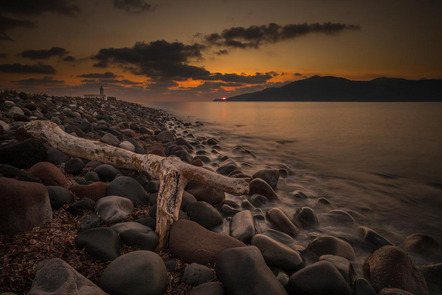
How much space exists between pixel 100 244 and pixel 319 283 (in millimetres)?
2111

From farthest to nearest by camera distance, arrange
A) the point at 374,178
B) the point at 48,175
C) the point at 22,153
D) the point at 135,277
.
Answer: the point at 374,178 < the point at 22,153 < the point at 48,175 < the point at 135,277

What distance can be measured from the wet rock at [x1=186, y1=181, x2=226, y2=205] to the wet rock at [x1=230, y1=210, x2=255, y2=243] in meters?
0.64

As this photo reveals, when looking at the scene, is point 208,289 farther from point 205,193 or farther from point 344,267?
point 205,193

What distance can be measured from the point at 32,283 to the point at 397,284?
3305 millimetres

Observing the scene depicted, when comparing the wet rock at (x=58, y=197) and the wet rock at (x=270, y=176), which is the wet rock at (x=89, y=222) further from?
the wet rock at (x=270, y=176)

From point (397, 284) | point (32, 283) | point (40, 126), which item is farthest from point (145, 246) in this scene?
point (40, 126)

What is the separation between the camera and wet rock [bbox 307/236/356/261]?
2.85 metres

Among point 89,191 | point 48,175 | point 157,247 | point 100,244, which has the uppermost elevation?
point 48,175

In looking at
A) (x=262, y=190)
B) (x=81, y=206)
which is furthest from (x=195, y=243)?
(x=262, y=190)

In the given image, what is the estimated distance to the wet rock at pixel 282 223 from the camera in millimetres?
3498

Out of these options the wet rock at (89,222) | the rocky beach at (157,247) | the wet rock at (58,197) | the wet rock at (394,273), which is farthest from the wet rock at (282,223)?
the wet rock at (58,197)

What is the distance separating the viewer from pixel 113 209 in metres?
2.71

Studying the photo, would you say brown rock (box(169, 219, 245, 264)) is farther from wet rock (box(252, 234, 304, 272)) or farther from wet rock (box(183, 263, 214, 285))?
wet rock (box(252, 234, 304, 272))

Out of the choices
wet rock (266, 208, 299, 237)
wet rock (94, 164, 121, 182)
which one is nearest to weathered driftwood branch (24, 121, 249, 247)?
wet rock (94, 164, 121, 182)
